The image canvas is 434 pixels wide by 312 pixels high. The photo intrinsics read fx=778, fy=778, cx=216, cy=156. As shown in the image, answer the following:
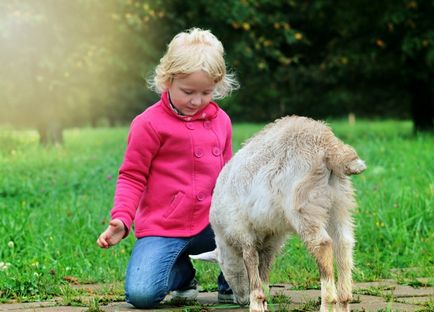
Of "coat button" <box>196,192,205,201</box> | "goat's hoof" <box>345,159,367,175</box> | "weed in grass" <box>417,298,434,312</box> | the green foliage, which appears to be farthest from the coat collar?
the green foliage

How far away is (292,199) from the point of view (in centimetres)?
317

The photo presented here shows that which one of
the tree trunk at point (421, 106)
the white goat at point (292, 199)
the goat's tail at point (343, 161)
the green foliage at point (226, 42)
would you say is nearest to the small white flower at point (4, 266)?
the white goat at point (292, 199)

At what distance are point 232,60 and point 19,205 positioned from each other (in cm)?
882

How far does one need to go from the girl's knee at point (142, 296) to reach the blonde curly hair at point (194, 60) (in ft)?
3.57

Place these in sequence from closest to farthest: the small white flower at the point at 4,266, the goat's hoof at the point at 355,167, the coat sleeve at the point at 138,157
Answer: the goat's hoof at the point at 355,167 < the coat sleeve at the point at 138,157 < the small white flower at the point at 4,266

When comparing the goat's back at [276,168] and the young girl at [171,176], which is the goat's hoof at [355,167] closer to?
the goat's back at [276,168]

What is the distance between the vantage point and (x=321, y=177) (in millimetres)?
3213

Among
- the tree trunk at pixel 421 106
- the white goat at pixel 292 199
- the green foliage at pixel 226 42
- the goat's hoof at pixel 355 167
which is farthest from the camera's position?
the tree trunk at pixel 421 106

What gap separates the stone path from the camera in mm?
3818

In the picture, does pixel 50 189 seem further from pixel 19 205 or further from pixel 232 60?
pixel 232 60

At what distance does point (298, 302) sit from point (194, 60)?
135 centimetres

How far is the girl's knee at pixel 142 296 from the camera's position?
4.02m

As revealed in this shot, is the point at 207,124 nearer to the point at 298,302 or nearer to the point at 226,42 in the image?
the point at 298,302

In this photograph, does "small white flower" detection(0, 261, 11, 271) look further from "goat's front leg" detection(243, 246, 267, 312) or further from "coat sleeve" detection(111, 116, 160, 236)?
"goat's front leg" detection(243, 246, 267, 312)
